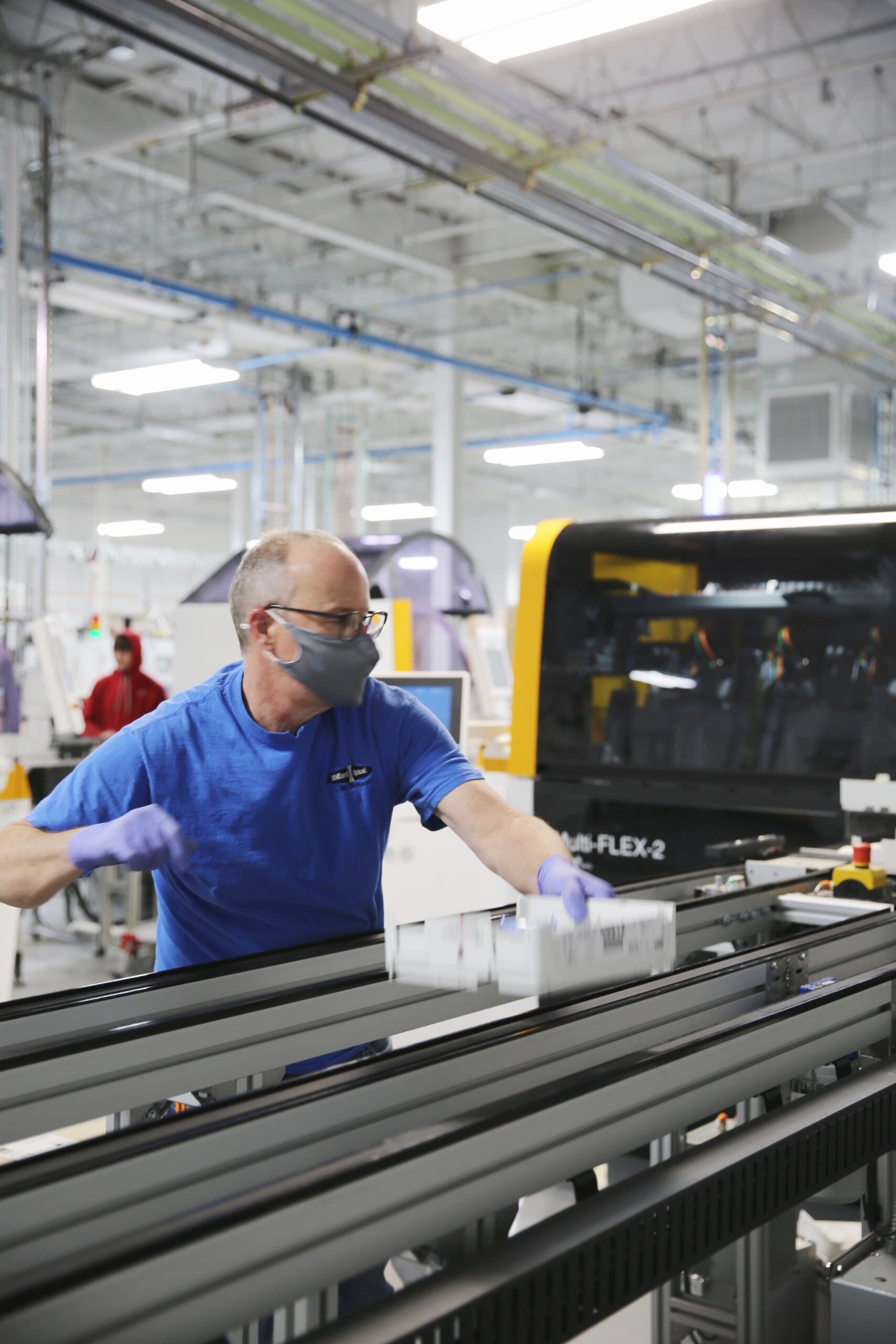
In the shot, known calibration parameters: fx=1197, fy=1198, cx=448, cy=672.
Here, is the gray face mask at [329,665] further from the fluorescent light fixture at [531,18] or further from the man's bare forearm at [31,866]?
the fluorescent light fixture at [531,18]

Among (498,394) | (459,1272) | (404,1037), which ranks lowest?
(404,1037)

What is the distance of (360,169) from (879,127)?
3.43 meters

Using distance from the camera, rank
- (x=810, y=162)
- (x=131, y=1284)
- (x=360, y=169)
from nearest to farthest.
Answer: (x=131, y=1284), (x=810, y=162), (x=360, y=169)

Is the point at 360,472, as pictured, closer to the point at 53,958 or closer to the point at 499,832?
the point at 53,958

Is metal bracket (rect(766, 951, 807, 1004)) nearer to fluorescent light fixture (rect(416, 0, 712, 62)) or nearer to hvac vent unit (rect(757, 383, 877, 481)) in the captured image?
fluorescent light fixture (rect(416, 0, 712, 62))

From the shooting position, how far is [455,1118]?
1186mm

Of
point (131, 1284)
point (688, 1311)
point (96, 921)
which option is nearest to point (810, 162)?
point (96, 921)

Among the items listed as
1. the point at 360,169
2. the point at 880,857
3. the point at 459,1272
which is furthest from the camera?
the point at 360,169

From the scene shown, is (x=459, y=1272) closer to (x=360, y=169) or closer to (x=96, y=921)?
(x=96, y=921)

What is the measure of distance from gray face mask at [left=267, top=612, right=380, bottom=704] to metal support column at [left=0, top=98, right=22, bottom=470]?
525 cm

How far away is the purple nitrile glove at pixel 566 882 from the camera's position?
162 centimetres

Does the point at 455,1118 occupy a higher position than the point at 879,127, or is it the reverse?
the point at 879,127

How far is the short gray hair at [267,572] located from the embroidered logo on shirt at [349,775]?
0.24 metres

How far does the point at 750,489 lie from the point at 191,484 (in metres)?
6.33
